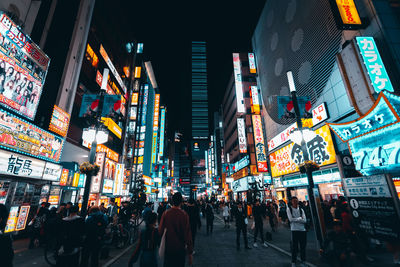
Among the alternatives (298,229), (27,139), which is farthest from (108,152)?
(298,229)

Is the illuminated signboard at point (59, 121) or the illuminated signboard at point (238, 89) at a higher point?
the illuminated signboard at point (238, 89)

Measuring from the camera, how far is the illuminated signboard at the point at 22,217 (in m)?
10.2

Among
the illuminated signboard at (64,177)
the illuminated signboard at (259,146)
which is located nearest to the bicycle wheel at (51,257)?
the illuminated signboard at (64,177)

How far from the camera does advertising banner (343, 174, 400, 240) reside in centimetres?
535

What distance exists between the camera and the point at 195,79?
157 feet

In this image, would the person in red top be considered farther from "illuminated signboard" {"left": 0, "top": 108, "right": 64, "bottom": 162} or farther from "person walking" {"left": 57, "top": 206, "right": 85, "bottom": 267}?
"illuminated signboard" {"left": 0, "top": 108, "right": 64, "bottom": 162}

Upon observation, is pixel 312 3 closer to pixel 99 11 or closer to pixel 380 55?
pixel 380 55

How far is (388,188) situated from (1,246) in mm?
9351

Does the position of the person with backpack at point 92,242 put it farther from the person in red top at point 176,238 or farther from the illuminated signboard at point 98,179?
the illuminated signboard at point 98,179

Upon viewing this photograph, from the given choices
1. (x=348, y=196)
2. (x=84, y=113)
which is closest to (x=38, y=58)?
(x=84, y=113)

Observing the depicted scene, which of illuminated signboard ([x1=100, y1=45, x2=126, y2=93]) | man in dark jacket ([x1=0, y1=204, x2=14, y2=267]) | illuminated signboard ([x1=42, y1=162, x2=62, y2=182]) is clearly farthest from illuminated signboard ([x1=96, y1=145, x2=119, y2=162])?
man in dark jacket ([x1=0, y1=204, x2=14, y2=267])

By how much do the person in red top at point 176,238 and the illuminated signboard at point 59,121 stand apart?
12775 millimetres

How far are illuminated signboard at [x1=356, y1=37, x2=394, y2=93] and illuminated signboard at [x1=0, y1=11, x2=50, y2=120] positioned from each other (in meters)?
18.5

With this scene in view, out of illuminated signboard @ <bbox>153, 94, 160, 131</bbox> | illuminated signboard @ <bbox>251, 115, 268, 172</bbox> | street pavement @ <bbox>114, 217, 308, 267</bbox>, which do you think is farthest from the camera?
illuminated signboard @ <bbox>153, 94, 160, 131</bbox>
